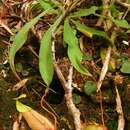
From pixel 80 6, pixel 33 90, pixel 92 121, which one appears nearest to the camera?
pixel 92 121

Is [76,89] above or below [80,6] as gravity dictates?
below

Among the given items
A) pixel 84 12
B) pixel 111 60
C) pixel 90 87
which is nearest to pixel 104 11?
pixel 84 12

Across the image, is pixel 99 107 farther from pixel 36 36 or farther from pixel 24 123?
pixel 36 36

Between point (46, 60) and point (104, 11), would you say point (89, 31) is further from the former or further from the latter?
point (46, 60)

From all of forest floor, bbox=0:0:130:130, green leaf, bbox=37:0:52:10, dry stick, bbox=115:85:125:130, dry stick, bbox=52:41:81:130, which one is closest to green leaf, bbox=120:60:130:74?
forest floor, bbox=0:0:130:130

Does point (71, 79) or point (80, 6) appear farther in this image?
point (80, 6)

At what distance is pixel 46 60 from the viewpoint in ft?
5.46

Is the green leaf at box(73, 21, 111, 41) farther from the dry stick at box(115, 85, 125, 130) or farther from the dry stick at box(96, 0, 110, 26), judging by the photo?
the dry stick at box(115, 85, 125, 130)

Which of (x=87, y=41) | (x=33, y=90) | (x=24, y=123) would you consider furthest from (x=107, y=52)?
(x=24, y=123)

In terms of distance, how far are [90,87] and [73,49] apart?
0.58ft

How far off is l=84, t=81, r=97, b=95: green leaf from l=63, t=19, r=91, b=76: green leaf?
11 cm

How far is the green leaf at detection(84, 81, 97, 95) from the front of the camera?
5.62 feet

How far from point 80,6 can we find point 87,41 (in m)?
0.19

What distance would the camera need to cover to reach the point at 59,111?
170 cm
